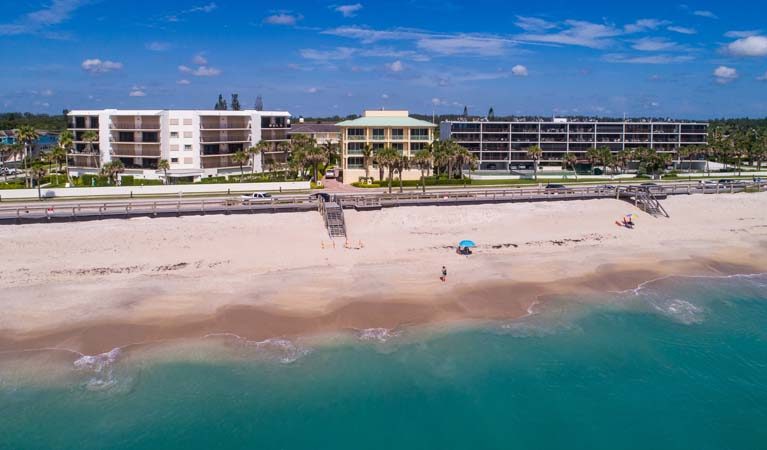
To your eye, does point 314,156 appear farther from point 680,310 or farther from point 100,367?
point 100,367

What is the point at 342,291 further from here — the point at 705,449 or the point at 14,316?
the point at 705,449

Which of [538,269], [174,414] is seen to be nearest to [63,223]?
[174,414]

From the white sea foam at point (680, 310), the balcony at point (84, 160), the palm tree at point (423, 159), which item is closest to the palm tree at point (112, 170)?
the balcony at point (84, 160)

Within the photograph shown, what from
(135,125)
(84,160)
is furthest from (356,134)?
(84,160)

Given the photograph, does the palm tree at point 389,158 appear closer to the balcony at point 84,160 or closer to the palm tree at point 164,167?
the palm tree at point 164,167

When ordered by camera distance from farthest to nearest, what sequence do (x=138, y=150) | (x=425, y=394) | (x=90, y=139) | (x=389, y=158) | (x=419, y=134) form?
(x=138, y=150), (x=419, y=134), (x=90, y=139), (x=389, y=158), (x=425, y=394)

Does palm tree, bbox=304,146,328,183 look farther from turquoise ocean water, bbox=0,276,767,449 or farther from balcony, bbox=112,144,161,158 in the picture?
turquoise ocean water, bbox=0,276,767,449
